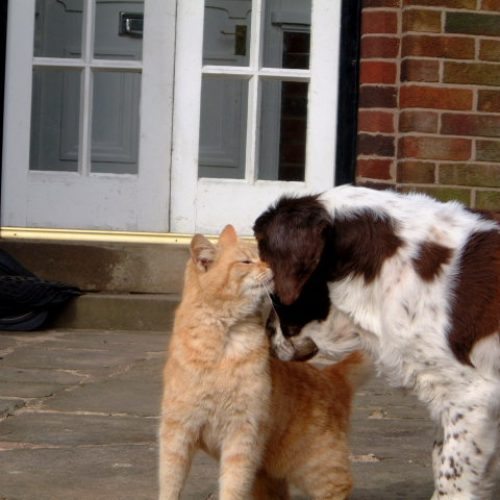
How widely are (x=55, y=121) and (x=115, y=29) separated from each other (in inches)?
26.5

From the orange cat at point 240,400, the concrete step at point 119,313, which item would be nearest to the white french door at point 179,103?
the concrete step at point 119,313

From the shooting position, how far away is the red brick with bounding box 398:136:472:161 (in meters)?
6.68

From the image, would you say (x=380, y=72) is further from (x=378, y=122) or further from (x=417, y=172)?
(x=417, y=172)

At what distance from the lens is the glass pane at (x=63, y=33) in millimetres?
7320

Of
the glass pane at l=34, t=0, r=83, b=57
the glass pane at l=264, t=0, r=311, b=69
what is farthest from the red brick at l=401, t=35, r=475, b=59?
the glass pane at l=34, t=0, r=83, b=57

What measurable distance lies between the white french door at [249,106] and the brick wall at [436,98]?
41 centimetres

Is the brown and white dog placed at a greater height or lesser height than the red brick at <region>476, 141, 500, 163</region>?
lesser

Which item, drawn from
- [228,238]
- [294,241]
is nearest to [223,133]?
[228,238]

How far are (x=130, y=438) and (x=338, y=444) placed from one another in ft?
3.29

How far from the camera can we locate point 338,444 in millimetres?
3488

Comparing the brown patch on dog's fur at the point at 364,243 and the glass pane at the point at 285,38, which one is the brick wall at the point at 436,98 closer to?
the glass pane at the point at 285,38

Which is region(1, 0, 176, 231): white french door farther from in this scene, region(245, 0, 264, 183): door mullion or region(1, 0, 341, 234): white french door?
region(245, 0, 264, 183): door mullion

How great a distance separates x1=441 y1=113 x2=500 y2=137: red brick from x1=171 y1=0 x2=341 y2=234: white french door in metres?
0.73

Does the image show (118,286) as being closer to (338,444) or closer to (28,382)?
(28,382)
